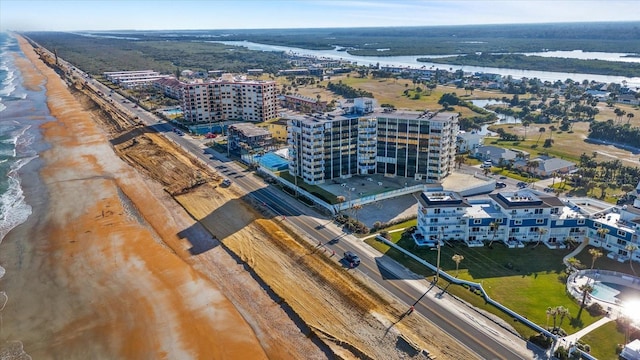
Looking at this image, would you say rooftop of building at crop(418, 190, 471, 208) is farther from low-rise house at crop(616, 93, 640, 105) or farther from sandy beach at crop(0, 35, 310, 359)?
low-rise house at crop(616, 93, 640, 105)

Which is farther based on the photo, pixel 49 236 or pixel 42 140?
pixel 42 140

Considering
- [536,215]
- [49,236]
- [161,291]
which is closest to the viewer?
[161,291]

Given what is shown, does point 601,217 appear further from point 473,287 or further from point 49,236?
point 49,236

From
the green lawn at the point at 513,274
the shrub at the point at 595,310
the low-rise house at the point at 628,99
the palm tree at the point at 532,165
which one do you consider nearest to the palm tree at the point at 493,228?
the green lawn at the point at 513,274

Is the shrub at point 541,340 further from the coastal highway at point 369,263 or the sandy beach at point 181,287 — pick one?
the sandy beach at point 181,287

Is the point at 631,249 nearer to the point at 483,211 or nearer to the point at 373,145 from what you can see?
the point at 483,211

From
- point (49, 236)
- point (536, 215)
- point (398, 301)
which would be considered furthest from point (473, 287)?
point (49, 236)

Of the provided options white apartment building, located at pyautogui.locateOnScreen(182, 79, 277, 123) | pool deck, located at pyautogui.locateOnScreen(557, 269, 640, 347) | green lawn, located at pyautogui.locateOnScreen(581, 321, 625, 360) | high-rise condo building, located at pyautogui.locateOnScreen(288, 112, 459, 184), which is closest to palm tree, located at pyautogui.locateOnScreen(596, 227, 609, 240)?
pool deck, located at pyautogui.locateOnScreen(557, 269, 640, 347)
